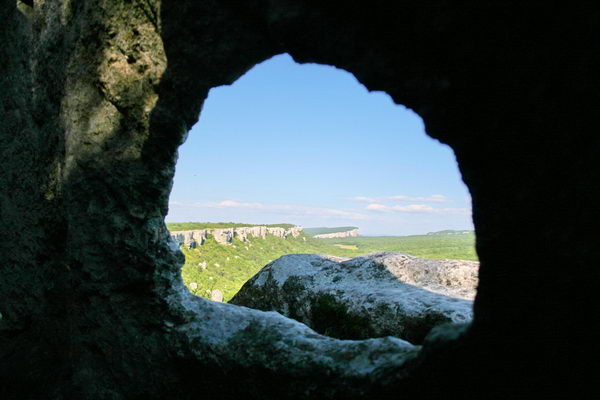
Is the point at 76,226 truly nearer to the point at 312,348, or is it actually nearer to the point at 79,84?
the point at 79,84

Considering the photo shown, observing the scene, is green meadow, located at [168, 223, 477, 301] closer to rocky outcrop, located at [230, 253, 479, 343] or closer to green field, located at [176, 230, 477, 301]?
green field, located at [176, 230, 477, 301]

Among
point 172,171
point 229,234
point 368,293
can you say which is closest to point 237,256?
point 229,234

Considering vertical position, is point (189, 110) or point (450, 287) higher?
point (189, 110)

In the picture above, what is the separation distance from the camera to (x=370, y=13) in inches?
83.1

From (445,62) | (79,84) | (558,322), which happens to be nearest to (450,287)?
(558,322)

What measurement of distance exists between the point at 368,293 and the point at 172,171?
3.90 m

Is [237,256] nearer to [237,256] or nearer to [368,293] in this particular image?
[237,256]

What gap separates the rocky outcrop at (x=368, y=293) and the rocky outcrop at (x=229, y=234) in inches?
1157

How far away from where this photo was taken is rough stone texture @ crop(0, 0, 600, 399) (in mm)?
1724

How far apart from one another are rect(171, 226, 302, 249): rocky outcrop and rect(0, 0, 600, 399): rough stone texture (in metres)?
31.9

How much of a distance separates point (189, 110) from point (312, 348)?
87.2 inches

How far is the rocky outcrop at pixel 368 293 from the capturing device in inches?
209

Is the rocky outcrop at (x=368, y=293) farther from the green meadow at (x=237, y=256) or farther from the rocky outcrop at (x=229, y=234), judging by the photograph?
the rocky outcrop at (x=229, y=234)

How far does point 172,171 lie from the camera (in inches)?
135
